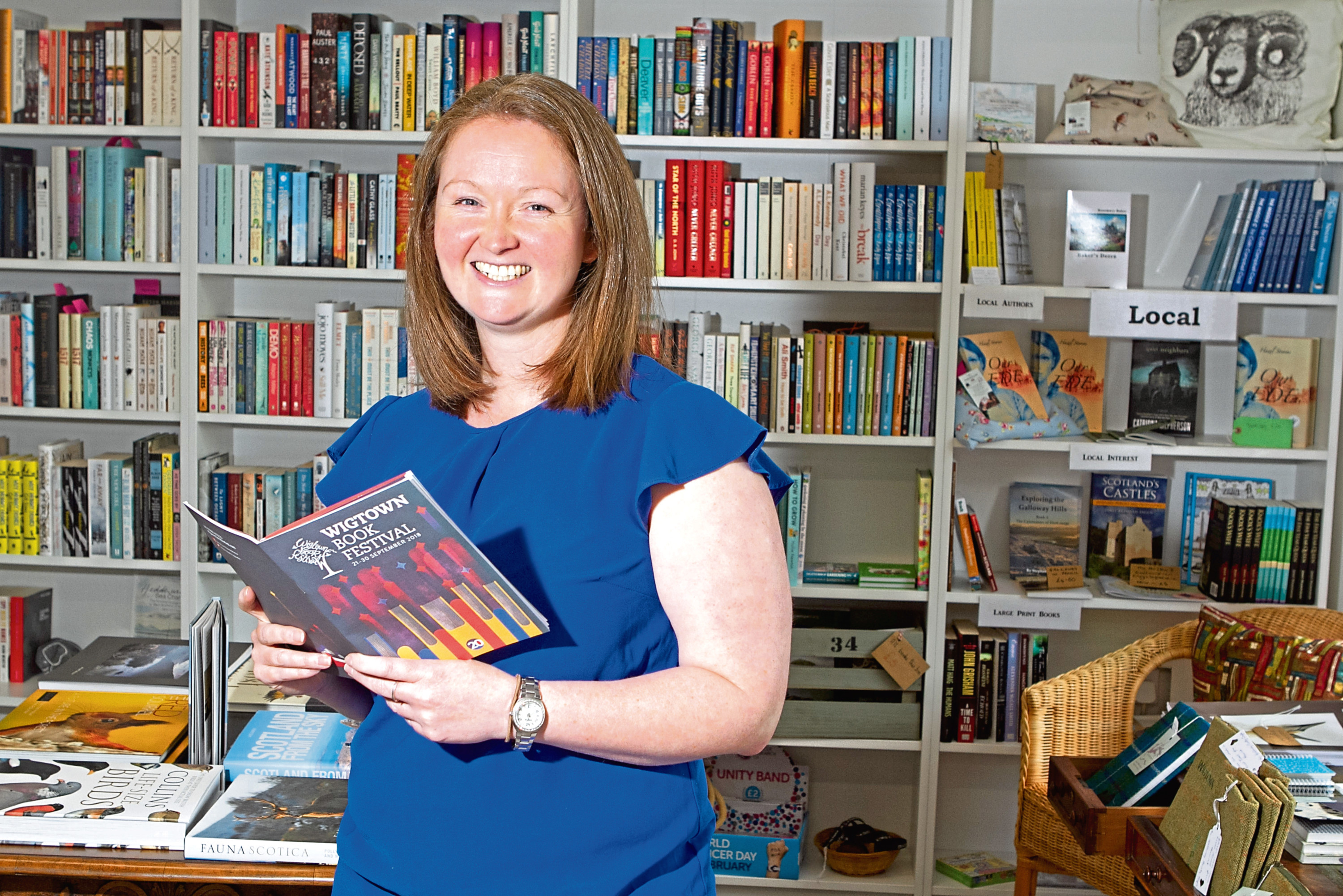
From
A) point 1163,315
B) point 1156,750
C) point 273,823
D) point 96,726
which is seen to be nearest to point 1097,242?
point 1163,315

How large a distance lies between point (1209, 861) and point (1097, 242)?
1.80m

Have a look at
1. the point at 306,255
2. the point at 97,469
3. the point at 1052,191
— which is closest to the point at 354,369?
the point at 306,255

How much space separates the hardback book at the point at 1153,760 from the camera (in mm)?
1854

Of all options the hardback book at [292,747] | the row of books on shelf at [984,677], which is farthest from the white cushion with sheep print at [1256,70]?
the hardback book at [292,747]

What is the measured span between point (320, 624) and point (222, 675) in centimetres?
76

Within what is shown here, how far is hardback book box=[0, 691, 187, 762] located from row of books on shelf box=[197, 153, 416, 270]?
131cm

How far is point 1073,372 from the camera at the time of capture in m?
3.06

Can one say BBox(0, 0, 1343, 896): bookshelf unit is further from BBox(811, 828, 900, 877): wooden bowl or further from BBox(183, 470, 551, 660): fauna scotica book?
BBox(183, 470, 551, 660): fauna scotica book

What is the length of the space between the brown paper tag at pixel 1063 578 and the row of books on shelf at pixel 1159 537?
0.08 ft

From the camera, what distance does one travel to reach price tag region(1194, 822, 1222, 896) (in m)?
1.53

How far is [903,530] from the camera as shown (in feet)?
10.5

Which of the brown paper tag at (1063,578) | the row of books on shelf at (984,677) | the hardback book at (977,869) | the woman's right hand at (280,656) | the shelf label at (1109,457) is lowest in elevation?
the hardback book at (977,869)

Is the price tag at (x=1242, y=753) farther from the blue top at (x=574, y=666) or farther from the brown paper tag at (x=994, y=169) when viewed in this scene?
the brown paper tag at (x=994, y=169)

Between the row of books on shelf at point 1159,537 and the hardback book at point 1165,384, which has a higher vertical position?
the hardback book at point 1165,384
